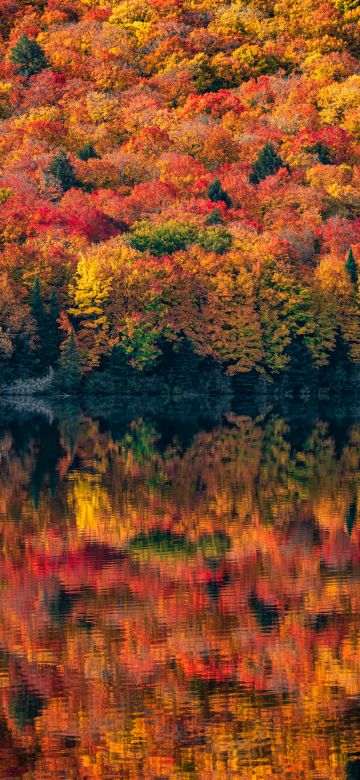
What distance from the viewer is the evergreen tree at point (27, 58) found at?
161125mm

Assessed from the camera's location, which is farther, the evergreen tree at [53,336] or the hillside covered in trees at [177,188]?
the hillside covered in trees at [177,188]

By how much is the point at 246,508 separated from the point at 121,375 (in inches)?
2198

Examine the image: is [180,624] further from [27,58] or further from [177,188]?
[27,58]

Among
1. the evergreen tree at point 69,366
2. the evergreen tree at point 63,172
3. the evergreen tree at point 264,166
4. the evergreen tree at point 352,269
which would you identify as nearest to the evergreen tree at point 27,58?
the evergreen tree at point 63,172

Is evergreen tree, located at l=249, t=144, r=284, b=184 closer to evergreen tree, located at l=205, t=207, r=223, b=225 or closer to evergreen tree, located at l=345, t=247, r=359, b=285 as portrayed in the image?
evergreen tree, located at l=205, t=207, r=223, b=225

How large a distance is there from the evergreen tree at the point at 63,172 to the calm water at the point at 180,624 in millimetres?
77002

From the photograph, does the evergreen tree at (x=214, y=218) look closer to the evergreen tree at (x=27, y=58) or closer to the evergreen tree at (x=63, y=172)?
the evergreen tree at (x=63, y=172)

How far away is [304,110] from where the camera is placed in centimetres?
14150

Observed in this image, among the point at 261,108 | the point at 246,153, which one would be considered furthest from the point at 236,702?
the point at 261,108

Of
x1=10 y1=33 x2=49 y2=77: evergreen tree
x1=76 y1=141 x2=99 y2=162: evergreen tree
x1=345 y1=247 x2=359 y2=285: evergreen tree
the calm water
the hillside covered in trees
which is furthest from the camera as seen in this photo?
x1=10 y1=33 x2=49 y2=77: evergreen tree

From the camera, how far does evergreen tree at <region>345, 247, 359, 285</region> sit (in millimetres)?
98875

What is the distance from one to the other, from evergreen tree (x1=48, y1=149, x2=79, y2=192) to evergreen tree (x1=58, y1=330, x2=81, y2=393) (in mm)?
33131

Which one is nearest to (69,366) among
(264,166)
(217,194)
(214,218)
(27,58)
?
(214,218)

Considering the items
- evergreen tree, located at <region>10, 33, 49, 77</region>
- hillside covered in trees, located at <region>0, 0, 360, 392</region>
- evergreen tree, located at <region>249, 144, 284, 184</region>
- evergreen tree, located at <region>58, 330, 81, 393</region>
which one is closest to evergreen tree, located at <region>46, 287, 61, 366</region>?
hillside covered in trees, located at <region>0, 0, 360, 392</region>
